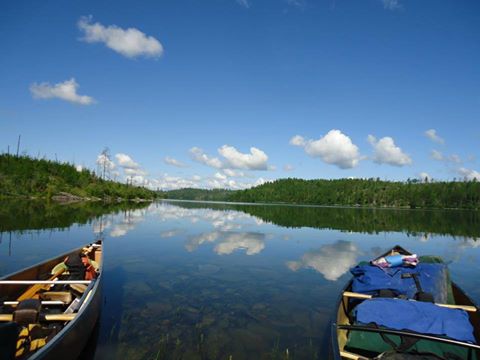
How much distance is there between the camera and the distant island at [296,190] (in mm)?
64500

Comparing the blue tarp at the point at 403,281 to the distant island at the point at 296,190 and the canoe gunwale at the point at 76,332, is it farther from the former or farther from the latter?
the distant island at the point at 296,190

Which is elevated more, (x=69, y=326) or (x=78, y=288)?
(x=69, y=326)

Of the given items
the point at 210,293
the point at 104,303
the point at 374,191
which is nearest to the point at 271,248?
the point at 210,293

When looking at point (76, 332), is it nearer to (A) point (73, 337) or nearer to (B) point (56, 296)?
(A) point (73, 337)

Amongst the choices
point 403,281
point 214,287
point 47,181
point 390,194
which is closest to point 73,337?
point 214,287

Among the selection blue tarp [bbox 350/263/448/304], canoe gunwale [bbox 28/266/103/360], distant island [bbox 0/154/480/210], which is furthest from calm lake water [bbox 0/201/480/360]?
distant island [bbox 0/154/480/210]

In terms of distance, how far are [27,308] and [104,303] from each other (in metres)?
3.88

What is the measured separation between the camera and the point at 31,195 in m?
62.5

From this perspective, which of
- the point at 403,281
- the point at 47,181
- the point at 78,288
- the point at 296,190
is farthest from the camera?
the point at 296,190

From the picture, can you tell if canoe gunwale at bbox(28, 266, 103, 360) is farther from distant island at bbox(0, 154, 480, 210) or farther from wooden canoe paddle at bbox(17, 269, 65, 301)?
distant island at bbox(0, 154, 480, 210)

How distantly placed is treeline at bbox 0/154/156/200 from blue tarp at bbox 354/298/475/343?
67345 millimetres

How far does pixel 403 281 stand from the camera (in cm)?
786

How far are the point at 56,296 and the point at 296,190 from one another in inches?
7756

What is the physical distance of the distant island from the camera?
64.5 m
